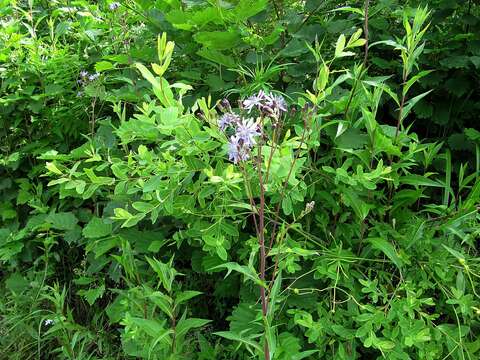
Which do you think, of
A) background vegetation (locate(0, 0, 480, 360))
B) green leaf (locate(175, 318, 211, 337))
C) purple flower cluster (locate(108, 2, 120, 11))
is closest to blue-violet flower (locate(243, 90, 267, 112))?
background vegetation (locate(0, 0, 480, 360))

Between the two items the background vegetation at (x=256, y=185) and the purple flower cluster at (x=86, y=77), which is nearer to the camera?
the background vegetation at (x=256, y=185)

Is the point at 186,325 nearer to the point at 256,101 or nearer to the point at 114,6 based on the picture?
the point at 256,101

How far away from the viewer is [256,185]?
1454mm

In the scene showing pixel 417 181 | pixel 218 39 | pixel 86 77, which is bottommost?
pixel 86 77

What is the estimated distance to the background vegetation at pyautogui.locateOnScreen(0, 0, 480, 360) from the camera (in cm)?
147

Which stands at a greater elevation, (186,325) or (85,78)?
(85,78)

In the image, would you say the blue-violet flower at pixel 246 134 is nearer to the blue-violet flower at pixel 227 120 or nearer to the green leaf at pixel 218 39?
the blue-violet flower at pixel 227 120

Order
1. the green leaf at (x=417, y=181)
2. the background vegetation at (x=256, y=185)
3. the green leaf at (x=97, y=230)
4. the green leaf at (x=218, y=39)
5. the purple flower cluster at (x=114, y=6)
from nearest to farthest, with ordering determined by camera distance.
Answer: the background vegetation at (x=256, y=185) → the green leaf at (x=417, y=181) → the green leaf at (x=218, y=39) → the green leaf at (x=97, y=230) → the purple flower cluster at (x=114, y=6)

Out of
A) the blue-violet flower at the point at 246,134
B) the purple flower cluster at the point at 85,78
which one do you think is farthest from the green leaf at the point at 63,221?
the blue-violet flower at the point at 246,134

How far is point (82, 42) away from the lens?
108 inches

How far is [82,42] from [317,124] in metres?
1.71

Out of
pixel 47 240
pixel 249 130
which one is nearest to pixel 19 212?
pixel 47 240

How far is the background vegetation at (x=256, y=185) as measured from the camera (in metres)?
1.47

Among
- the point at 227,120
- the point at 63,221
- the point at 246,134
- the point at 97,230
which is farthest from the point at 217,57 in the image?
the point at 63,221
